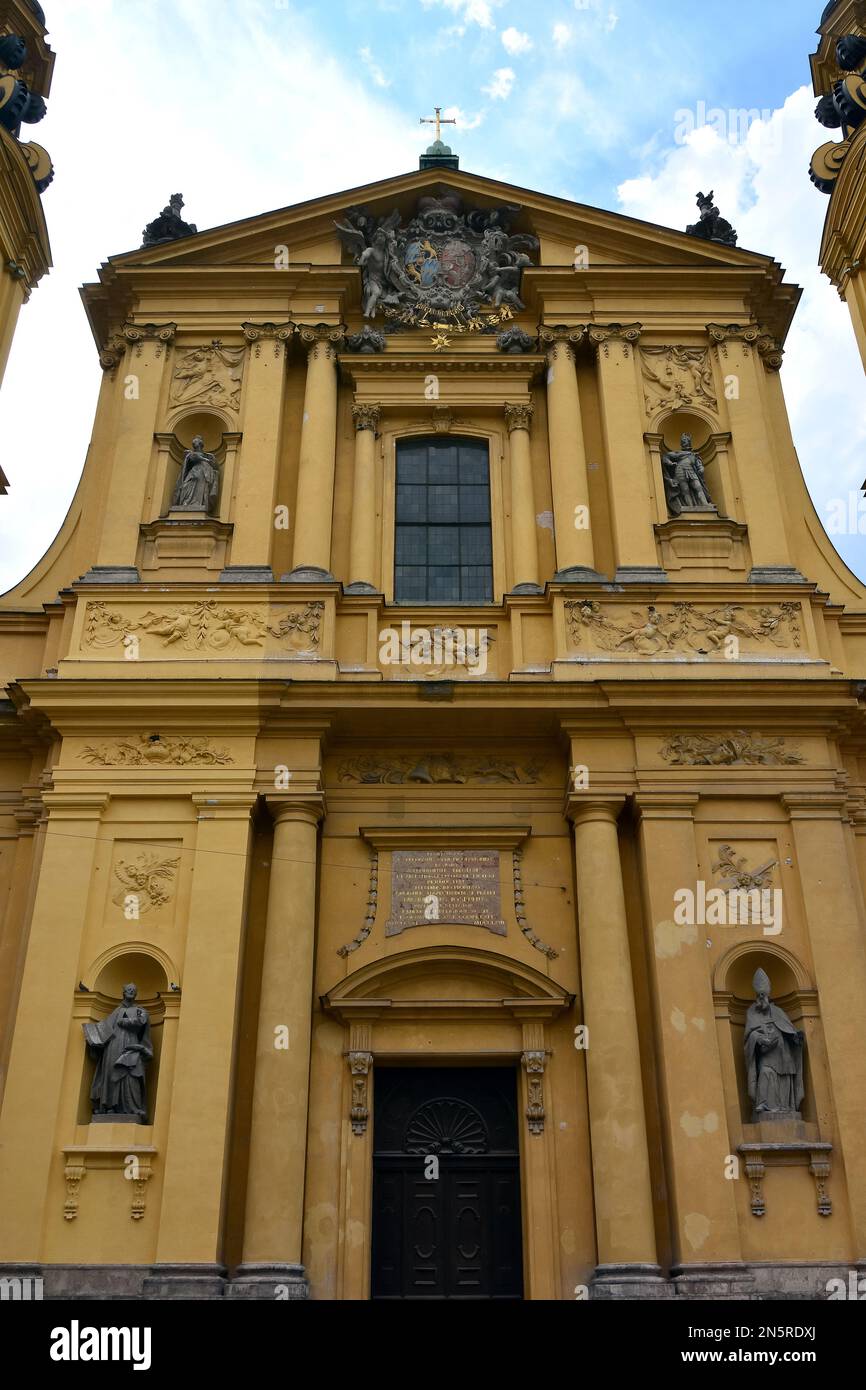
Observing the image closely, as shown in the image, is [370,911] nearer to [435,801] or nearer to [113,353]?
[435,801]

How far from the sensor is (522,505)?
13.7 meters

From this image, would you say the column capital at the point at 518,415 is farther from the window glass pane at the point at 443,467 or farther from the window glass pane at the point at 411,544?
the window glass pane at the point at 411,544

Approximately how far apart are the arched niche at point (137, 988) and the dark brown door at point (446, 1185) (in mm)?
2023

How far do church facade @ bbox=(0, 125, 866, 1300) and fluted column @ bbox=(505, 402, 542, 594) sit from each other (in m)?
0.06

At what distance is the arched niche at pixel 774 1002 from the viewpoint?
418 inches

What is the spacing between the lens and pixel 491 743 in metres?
12.4

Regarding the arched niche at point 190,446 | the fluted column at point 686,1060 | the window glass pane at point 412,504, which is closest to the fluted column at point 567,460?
the window glass pane at point 412,504

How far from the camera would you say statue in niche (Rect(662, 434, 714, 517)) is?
13.7 meters

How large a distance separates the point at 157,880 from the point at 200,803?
2.65 feet

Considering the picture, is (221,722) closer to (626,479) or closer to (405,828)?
(405,828)

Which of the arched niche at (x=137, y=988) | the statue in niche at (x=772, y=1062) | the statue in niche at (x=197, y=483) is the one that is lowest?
the statue in niche at (x=772, y=1062)
